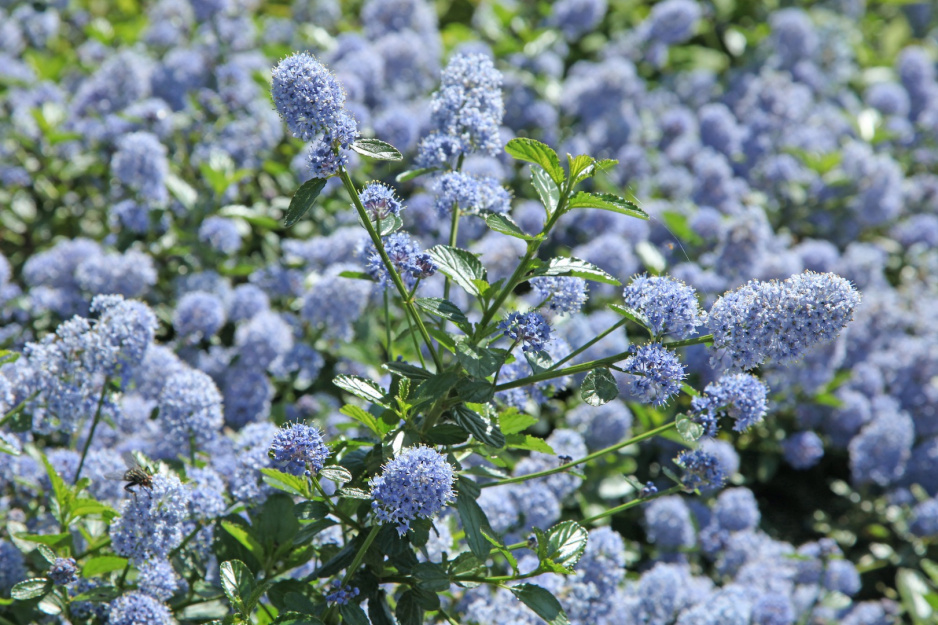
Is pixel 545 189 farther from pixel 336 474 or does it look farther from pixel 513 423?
pixel 336 474

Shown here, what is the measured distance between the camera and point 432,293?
389cm

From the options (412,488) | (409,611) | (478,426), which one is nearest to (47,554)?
(409,611)

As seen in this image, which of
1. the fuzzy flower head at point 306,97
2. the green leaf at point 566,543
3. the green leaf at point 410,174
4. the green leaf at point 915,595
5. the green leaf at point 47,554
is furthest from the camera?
the green leaf at point 915,595

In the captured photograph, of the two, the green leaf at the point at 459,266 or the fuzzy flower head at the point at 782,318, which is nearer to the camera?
the fuzzy flower head at the point at 782,318

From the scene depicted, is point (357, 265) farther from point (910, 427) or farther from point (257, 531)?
point (910, 427)

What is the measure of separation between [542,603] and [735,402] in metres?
0.73

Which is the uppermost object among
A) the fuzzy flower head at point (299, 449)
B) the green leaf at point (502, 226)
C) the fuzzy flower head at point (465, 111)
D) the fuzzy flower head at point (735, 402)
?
the fuzzy flower head at point (465, 111)

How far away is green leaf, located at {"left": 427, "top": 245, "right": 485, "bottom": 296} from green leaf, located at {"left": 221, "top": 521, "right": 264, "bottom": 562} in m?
1.08

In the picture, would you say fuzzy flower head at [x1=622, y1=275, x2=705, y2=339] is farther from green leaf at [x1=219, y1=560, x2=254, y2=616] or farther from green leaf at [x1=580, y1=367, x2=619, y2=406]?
green leaf at [x1=219, y1=560, x2=254, y2=616]

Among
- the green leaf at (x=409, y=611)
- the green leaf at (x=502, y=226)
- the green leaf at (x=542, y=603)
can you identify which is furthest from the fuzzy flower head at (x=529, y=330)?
the green leaf at (x=409, y=611)

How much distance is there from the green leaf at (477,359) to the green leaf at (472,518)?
39 cm

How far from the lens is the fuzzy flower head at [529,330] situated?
6.63 feet

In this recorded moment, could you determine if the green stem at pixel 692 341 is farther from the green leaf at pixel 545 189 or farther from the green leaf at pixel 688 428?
the green leaf at pixel 545 189

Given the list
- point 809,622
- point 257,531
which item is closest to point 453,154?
point 257,531
